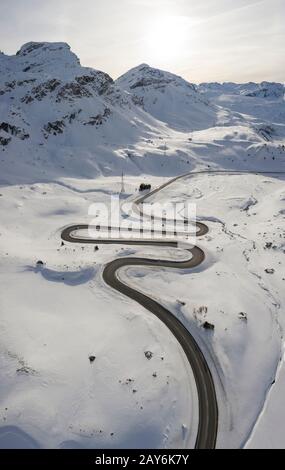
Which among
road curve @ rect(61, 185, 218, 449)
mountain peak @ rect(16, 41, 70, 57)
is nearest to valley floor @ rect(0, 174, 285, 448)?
road curve @ rect(61, 185, 218, 449)

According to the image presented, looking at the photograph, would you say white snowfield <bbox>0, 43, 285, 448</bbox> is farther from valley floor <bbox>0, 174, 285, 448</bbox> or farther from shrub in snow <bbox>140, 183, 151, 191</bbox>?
shrub in snow <bbox>140, 183, 151, 191</bbox>

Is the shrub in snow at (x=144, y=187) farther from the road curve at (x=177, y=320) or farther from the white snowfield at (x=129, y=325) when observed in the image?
the road curve at (x=177, y=320)

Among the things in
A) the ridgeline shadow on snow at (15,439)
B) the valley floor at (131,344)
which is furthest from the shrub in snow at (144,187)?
the ridgeline shadow on snow at (15,439)

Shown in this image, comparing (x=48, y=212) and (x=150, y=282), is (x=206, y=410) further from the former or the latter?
(x=48, y=212)

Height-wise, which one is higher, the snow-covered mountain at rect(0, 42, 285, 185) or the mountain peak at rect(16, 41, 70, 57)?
the mountain peak at rect(16, 41, 70, 57)

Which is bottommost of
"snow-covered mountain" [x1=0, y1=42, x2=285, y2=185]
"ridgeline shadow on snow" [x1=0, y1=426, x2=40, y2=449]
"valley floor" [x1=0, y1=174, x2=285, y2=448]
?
"ridgeline shadow on snow" [x1=0, y1=426, x2=40, y2=449]

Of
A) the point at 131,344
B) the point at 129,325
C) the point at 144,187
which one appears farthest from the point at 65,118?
the point at 131,344

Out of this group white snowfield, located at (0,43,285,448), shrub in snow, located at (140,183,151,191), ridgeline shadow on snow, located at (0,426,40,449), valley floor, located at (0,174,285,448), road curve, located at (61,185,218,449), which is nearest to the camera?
ridgeline shadow on snow, located at (0,426,40,449)

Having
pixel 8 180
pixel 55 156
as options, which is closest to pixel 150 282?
pixel 8 180
